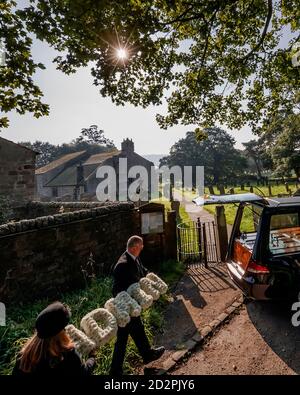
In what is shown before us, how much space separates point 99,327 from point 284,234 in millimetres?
4712

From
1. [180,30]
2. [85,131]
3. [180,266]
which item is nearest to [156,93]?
[180,30]

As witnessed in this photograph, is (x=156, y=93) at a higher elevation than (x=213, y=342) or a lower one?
higher

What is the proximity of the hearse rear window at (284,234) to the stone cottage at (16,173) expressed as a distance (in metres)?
13.5

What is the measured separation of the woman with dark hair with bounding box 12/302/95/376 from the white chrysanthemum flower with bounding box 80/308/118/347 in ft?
2.59

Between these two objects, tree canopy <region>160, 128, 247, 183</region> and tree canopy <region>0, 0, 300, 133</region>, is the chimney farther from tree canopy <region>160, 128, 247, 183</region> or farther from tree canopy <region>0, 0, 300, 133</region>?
tree canopy <region>0, 0, 300, 133</region>

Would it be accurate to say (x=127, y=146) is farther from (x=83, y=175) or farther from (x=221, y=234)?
(x=221, y=234)

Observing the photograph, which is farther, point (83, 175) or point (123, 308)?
point (83, 175)

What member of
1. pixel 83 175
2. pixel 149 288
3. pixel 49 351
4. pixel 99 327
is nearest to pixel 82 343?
pixel 99 327

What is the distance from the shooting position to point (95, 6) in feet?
15.6

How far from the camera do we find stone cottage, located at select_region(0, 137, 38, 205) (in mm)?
14289

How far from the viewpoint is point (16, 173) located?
582 inches
